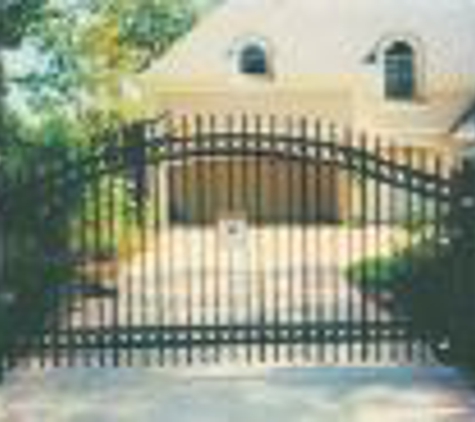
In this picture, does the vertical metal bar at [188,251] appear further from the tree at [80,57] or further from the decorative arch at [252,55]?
the decorative arch at [252,55]

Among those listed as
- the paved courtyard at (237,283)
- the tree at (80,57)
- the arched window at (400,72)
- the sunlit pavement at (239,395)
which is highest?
the arched window at (400,72)

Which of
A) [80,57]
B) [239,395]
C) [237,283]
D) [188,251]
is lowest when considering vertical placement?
[239,395]

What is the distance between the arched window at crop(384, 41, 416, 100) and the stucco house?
0.09 ft

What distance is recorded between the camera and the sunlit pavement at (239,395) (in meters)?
12.4

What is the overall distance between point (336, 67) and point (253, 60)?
2.31 meters

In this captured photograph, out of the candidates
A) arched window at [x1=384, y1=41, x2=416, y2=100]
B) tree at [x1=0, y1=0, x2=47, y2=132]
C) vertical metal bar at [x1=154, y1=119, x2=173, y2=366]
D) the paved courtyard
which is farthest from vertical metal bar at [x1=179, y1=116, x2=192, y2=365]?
arched window at [x1=384, y1=41, x2=416, y2=100]

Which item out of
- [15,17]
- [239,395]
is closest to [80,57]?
[15,17]

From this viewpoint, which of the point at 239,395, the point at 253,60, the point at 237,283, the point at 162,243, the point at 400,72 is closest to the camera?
the point at 239,395

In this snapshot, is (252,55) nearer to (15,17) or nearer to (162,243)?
(162,243)

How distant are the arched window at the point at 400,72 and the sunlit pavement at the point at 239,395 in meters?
26.0

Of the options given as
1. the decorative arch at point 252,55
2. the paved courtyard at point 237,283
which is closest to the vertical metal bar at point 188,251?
the paved courtyard at point 237,283

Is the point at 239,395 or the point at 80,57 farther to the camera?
the point at 80,57

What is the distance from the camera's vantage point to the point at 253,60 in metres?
39.1

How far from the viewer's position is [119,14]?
25.9m
